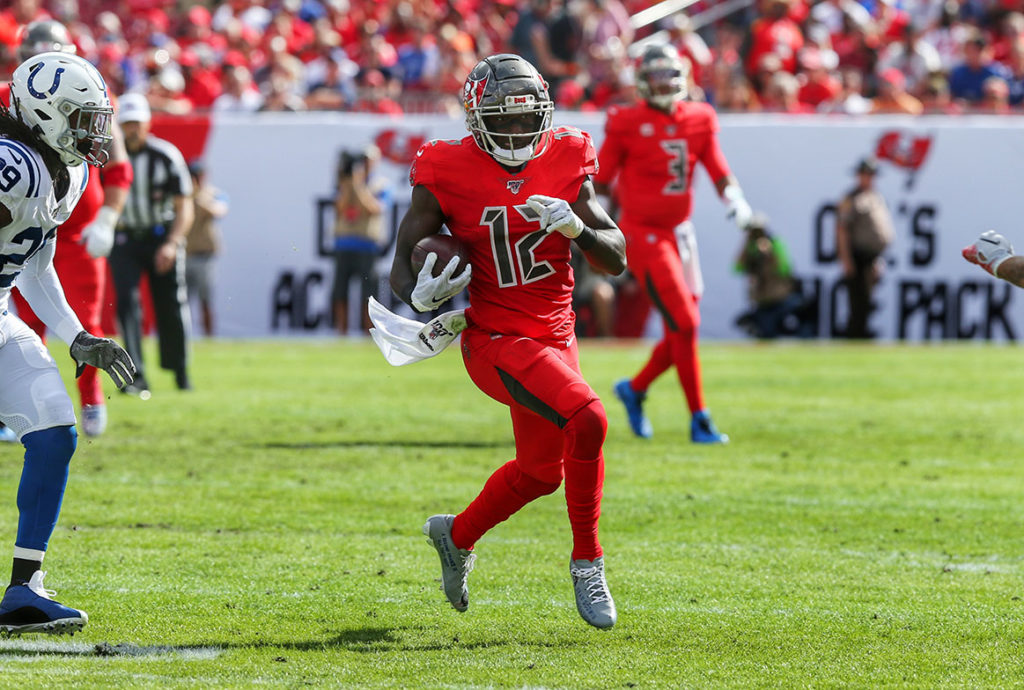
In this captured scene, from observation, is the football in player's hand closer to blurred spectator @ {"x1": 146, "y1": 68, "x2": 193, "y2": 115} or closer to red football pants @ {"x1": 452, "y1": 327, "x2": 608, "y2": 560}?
red football pants @ {"x1": 452, "y1": 327, "x2": 608, "y2": 560}

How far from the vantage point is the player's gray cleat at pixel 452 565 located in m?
4.68

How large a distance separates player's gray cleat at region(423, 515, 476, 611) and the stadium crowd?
9575 millimetres

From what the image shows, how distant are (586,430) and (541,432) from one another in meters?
0.35

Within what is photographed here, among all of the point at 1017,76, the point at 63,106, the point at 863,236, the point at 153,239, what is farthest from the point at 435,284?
the point at 1017,76

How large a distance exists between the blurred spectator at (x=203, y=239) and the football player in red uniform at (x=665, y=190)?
19.1 feet

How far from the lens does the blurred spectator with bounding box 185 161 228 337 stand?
13305mm

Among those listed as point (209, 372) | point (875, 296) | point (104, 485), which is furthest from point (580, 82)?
point (104, 485)

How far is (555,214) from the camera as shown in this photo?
4371 mm

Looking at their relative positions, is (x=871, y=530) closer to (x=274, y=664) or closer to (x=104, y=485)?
(x=274, y=664)

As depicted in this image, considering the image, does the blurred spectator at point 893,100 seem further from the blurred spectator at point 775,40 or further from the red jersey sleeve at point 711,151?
the red jersey sleeve at point 711,151

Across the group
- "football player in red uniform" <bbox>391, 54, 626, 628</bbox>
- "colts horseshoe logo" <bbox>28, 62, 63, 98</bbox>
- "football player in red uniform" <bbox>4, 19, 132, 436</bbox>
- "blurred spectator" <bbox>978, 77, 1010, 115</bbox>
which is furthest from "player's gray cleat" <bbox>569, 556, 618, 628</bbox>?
"blurred spectator" <bbox>978, 77, 1010, 115</bbox>

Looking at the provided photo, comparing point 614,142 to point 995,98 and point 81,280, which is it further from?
point 995,98

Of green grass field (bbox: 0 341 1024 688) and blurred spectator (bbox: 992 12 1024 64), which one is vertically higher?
blurred spectator (bbox: 992 12 1024 64)

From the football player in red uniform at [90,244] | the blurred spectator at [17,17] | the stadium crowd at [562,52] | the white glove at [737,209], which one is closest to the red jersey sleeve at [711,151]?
the white glove at [737,209]
